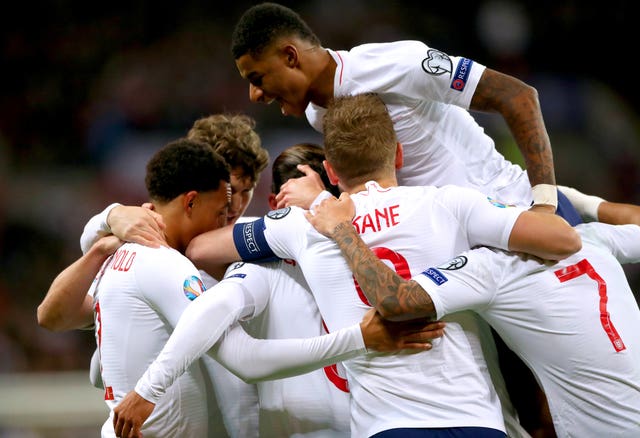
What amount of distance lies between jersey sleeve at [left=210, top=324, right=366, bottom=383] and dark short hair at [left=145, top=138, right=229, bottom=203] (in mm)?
753

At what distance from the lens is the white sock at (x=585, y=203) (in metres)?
4.12

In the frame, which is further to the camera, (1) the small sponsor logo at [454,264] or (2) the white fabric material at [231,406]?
(2) the white fabric material at [231,406]

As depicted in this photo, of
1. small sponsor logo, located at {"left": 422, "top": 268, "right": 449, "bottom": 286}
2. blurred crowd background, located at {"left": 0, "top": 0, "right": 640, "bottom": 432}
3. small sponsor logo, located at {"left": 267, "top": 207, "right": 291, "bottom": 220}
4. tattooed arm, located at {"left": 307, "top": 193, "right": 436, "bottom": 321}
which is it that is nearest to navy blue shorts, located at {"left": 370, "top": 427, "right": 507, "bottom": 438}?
tattooed arm, located at {"left": 307, "top": 193, "right": 436, "bottom": 321}

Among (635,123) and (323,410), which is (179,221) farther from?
(635,123)

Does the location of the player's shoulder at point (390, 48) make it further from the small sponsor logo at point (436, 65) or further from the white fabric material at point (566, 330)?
the white fabric material at point (566, 330)

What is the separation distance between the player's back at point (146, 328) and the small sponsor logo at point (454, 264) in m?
0.94

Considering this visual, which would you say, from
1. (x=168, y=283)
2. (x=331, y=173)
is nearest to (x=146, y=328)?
(x=168, y=283)

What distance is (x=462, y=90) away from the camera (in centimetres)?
379

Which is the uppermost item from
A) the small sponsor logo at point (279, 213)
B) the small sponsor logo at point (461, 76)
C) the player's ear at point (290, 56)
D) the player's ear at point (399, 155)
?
the player's ear at point (290, 56)

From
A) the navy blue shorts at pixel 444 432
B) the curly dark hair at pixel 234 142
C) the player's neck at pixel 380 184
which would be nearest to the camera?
the navy blue shorts at pixel 444 432

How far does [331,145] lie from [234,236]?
56cm

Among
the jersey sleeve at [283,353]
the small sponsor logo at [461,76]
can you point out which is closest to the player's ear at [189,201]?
the jersey sleeve at [283,353]

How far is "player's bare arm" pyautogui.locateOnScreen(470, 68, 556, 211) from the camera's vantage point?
3.69m

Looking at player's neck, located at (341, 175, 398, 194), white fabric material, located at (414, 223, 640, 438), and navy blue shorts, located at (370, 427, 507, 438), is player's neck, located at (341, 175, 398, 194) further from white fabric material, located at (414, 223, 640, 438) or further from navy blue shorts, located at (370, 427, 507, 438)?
navy blue shorts, located at (370, 427, 507, 438)
